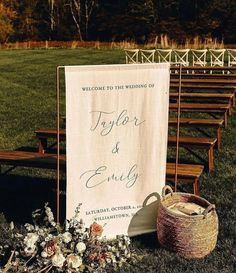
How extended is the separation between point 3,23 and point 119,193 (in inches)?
1729

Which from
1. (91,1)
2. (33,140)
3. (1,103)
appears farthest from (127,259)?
(91,1)

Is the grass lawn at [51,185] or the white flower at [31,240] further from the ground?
the white flower at [31,240]

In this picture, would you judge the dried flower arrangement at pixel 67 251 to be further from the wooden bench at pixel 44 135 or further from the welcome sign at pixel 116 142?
the wooden bench at pixel 44 135

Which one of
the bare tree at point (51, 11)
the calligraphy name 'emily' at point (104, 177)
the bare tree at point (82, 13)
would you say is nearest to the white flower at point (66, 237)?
the calligraphy name 'emily' at point (104, 177)

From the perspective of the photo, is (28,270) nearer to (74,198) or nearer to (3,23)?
(74,198)

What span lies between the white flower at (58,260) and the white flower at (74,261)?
8 centimetres

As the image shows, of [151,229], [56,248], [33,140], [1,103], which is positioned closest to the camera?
[56,248]

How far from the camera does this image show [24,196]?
6.11 metres

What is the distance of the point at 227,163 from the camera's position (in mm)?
7199

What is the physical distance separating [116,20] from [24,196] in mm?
41478

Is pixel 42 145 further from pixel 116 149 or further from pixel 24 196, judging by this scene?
pixel 116 149

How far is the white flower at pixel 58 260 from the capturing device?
3871 millimetres

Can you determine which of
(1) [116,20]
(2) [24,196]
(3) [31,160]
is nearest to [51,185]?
(2) [24,196]

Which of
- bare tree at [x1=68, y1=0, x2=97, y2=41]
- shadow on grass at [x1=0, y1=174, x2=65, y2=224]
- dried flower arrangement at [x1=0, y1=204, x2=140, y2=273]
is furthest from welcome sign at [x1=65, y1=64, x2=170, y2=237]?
bare tree at [x1=68, y1=0, x2=97, y2=41]
